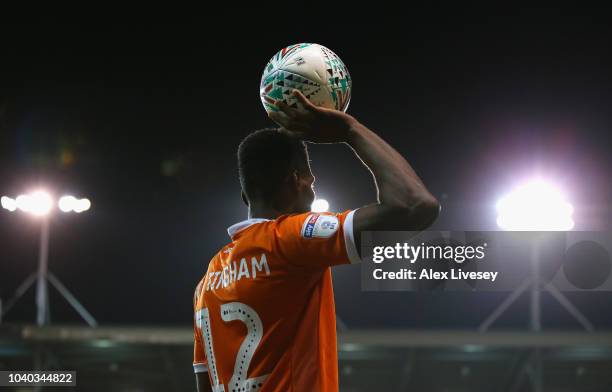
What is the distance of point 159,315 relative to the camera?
21.9 meters

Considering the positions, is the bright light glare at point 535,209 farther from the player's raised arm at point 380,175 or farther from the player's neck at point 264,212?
the player's raised arm at point 380,175

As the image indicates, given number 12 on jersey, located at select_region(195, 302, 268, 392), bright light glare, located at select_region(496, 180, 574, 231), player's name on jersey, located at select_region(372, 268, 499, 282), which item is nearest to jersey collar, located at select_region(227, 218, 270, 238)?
number 12 on jersey, located at select_region(195, 302, 268, 392)

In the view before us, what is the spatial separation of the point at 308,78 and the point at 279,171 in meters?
0.47

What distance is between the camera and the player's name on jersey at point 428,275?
18.4m

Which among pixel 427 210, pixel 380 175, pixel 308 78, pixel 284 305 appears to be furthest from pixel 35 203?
A: pixel 427 210

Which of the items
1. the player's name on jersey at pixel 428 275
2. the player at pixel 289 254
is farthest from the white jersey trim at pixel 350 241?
the player's name on jersey at pixel 428 275

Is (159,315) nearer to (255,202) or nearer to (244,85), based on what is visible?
(244,85)

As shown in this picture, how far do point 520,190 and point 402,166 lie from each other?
17124 mm

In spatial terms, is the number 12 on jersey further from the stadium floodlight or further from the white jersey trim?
the stadium floodlight

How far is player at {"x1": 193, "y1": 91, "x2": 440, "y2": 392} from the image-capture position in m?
1.78

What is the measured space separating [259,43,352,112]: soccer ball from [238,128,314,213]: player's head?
24 cm

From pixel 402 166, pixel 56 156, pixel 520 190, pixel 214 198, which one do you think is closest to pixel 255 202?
pixel 402 166

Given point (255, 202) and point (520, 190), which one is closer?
point (255, 202)

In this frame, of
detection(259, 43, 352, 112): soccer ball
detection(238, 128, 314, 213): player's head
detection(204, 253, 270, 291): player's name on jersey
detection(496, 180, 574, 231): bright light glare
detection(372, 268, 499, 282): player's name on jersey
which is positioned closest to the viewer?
detection(204, 253, 270, 291): player's name on jersey
